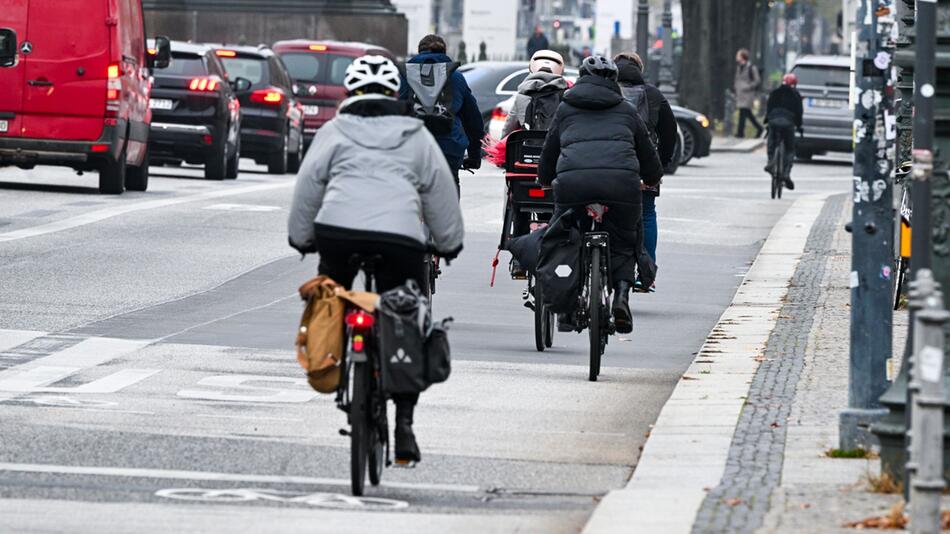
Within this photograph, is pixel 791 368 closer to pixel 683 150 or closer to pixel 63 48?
pixel 63 48

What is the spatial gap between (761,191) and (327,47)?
7474mm

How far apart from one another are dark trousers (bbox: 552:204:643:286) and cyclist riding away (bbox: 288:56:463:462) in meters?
3.53

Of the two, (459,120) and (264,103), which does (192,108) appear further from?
(459,120)

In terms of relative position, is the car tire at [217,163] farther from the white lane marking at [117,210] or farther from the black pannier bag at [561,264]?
the black pannier bag at [561,264]

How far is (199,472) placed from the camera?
852 cm

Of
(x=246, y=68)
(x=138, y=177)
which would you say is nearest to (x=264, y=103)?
(x=246, y=68)

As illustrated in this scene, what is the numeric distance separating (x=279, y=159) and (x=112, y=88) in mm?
8459

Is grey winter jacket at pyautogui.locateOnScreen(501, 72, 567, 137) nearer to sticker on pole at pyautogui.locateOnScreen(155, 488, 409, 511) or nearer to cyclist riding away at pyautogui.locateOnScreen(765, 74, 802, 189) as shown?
sticker on pole at pyautogui.locateOnScreen(155, 488, 409, 511)

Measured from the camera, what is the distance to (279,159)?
3253cm

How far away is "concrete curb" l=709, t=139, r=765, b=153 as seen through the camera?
46.2 metres

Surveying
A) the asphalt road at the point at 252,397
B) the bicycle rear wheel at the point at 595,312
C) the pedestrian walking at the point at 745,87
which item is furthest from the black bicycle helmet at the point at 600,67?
the pedestrian walking at the point at 745,87

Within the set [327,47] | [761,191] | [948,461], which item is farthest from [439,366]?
[327,47]

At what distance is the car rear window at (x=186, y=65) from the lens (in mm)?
29078

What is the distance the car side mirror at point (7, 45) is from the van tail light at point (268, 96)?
26.9 ft
